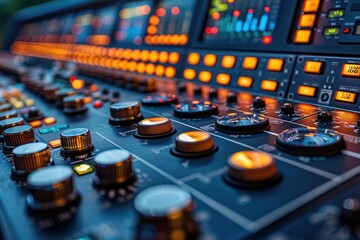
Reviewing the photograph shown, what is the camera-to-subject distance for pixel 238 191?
60 centimetres

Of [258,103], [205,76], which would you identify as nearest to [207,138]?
[258,103]

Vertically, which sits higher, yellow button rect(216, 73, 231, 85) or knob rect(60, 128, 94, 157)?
yellow button rect(216, 73, 231, 85)

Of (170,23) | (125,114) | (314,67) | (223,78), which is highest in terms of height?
(170,23)

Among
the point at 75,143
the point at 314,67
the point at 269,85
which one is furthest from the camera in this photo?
the point at 269,85

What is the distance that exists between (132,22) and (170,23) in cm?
56

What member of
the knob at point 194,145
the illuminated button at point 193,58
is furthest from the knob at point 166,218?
the illuminated button at point 193,58

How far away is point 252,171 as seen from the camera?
1.98ft

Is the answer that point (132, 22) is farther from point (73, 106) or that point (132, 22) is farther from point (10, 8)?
point (10, 8)

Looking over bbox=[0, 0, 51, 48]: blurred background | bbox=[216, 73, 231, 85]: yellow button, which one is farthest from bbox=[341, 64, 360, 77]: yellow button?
bbox=[0, 0, 51, 48]: blurred background

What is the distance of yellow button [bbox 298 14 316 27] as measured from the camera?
1241 millimetres

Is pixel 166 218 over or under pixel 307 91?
under

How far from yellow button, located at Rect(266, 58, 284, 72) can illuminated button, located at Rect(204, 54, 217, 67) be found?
12.7 inches

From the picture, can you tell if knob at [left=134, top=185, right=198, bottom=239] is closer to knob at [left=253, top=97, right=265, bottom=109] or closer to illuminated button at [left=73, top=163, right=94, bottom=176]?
illuminated button at [left=73, top=163, right=94, bottom=176]

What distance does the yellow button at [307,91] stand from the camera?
1.16m
